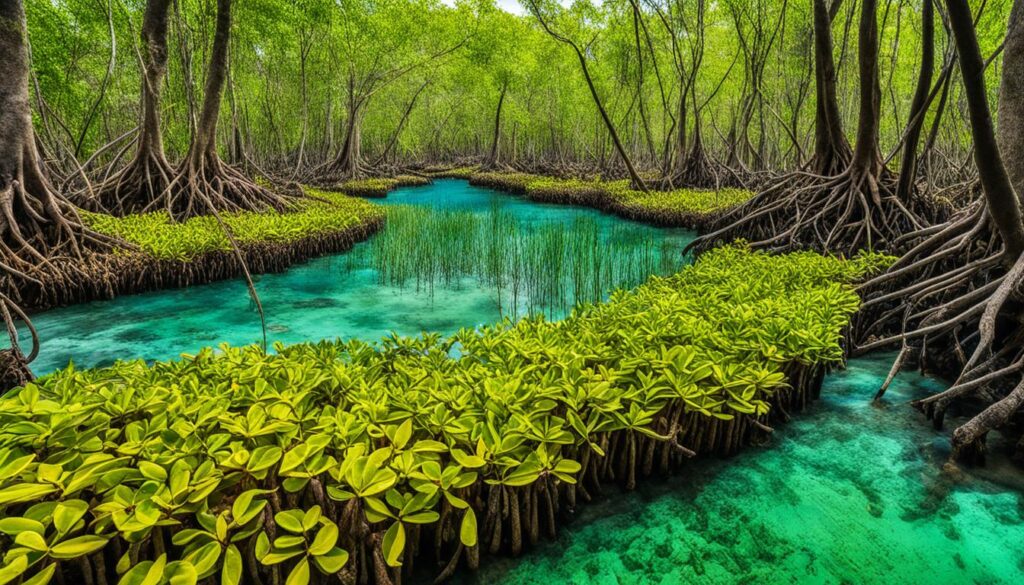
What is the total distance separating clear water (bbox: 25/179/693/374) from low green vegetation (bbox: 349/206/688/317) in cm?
22

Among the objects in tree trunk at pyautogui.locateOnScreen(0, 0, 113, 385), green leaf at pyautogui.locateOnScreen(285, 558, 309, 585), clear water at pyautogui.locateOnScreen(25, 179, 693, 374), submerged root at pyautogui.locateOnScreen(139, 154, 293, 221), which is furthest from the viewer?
submerged root at pyautogui.locateOnScreen(139, 154, 293, 221)

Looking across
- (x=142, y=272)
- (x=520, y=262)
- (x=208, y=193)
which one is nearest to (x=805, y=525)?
(x=520, y=262)

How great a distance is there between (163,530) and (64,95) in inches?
555

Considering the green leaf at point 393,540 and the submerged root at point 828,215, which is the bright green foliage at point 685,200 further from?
the green leaf at point 393,540

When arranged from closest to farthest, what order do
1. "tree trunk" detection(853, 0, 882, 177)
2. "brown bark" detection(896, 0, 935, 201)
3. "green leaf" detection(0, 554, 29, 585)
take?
"green leaf" detection(0, 554, 29, 585)
"brown bark" detection(896, 0, 935, 201)
"tree trunk" detection(853, 0, 882, 177)

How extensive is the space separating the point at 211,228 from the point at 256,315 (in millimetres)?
2384

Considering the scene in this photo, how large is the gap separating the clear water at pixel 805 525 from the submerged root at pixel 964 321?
10.0 inches

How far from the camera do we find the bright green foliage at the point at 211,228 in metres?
5.85

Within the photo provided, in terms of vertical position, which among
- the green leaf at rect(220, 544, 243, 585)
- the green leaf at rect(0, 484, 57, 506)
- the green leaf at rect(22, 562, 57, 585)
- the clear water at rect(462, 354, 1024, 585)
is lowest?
the clear water at rect(462, 354, 1024, 585)

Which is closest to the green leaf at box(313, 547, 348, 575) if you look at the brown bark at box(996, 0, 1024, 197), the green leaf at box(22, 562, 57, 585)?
the green leaf at box(22, 562, 57, 585)

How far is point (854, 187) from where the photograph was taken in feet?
18.8

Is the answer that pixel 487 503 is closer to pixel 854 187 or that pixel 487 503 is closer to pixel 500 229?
pixel 854 187

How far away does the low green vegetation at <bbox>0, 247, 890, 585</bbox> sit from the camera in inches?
51.1

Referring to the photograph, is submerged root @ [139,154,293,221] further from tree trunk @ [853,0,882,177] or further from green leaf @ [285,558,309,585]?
tree trunk @ [853,0,882,177]
